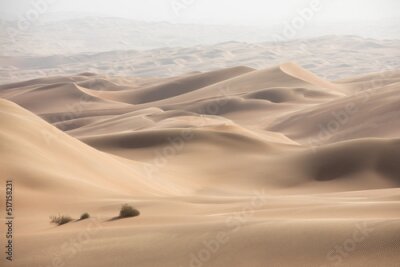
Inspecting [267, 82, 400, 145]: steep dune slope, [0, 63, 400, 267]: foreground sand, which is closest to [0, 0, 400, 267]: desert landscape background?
[0, 63, 400, 267]: foreground sand

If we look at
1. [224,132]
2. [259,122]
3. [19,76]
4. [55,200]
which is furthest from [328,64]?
[55,200]

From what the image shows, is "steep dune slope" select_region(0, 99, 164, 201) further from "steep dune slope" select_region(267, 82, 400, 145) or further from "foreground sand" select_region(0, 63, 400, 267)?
"steep dune slope" select_region(267, 82, 400, 145)

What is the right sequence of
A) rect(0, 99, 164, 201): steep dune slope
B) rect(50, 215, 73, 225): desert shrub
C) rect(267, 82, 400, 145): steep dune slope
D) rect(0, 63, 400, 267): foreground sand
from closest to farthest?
rect(0, 63, 400, 267): foreground sand, rect(50, 215, 73, 225): desert shrub, rect(0, 99, 164, 201): steep dune slope, rect(267, 82, 400, 145): steep dune slope

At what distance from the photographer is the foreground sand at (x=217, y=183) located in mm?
7562

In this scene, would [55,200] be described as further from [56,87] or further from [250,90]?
[56,87]

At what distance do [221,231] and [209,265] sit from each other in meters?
0.95

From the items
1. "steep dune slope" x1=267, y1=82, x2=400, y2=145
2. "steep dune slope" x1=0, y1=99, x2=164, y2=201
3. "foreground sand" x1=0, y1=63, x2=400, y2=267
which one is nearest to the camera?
"foreground sand" x1=0, y1=63, x2=400, y2=267

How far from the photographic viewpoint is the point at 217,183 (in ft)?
79.8

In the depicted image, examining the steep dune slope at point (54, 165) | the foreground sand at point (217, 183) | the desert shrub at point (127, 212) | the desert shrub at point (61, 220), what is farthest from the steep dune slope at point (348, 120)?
the desert shrub at point (61, 220)

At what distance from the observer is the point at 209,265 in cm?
726

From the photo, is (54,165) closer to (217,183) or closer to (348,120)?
Answer: (217,183)

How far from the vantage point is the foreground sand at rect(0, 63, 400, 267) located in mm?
7562

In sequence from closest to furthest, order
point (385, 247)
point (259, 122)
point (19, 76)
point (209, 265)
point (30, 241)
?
point (385, 247)
point (209, 265)
point (30, 241)
point (259, 122)
point (19, 76)

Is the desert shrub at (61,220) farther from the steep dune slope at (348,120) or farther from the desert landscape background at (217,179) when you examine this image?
the steep dune slope at (348,120)
